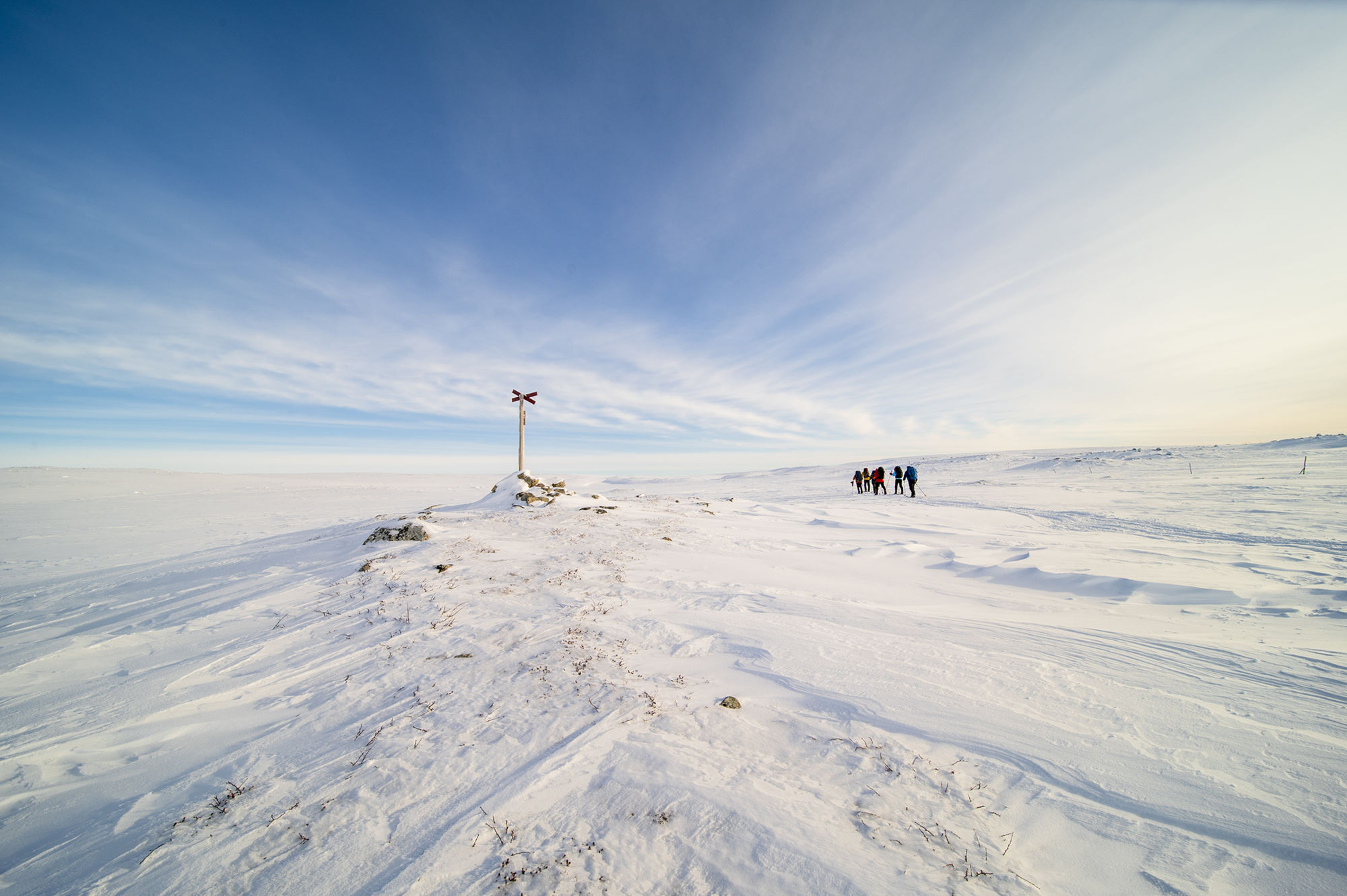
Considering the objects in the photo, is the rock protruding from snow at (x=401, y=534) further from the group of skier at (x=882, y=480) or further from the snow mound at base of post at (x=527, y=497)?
the group of skier at (x=882, y=480)

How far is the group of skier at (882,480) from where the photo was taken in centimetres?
2023

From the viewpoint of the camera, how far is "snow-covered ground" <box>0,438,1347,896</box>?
208 centimetres

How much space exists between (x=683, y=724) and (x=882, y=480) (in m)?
21.4

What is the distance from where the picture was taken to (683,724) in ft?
10.1

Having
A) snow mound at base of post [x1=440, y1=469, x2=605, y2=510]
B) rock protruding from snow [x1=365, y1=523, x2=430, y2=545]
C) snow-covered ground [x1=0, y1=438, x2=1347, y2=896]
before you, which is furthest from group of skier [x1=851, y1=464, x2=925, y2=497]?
rock protruding from snow [x1=365, y1=523, x2=430, y2=545]

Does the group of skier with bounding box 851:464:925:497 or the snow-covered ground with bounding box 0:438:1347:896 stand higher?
the group of skier with bounding box 851:464:925:497

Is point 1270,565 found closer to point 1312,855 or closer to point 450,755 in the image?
point 1312,855

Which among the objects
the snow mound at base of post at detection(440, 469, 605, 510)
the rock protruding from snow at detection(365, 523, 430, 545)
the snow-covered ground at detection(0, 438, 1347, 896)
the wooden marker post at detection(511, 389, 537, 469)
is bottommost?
the snow-covered ground at detection(0, 438, 1347, 896)

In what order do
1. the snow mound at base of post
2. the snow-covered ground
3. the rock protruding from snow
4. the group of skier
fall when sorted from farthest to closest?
the group of skier, the snow mound at base of post, the rock protruding from snow, the snow-covered ground

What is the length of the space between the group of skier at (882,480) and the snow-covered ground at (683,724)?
39.8 feet

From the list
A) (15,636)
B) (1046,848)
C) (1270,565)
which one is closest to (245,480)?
(15,636)

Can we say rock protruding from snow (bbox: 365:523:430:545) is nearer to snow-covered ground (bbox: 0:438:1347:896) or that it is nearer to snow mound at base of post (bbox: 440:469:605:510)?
snow-covered ground (bbox: 0:438:1347:896)

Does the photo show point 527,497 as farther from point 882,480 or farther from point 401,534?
point 882,480

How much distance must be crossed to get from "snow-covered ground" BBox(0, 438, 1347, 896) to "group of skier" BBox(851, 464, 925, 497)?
478 inches
